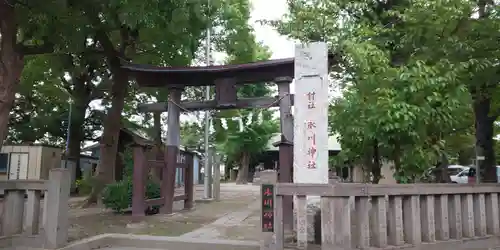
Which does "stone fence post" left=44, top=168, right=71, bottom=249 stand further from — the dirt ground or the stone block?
the stone block

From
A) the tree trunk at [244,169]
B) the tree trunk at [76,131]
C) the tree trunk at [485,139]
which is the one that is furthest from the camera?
the tree trunk at [244,169]

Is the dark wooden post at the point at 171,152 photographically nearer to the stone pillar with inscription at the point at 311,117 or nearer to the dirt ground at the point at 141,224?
the dirt ground at the point at 141,224

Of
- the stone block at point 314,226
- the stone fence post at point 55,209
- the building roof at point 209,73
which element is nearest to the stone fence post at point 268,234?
the stone block at point 314,226

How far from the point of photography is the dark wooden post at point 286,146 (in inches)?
319

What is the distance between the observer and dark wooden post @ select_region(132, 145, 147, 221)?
35.4 ft

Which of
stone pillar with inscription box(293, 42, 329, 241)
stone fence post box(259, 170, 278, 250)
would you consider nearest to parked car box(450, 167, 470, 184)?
stone pillar with inscription box(293, 42, 329, 241)

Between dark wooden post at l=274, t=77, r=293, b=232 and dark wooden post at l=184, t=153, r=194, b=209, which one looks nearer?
dark wooden post at l=274, t=77, r=293, b=232

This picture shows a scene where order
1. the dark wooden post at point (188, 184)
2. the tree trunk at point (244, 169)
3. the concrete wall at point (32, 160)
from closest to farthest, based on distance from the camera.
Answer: the dark wooden post at point (188, 184)
the concrete wall at point (32, 160)
the tree trunk at point (244, 169)

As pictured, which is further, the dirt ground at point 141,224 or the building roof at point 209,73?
the building roof at point 209,73

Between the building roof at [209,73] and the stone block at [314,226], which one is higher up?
the building roof at [209,73]

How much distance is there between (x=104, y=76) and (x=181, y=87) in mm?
10579

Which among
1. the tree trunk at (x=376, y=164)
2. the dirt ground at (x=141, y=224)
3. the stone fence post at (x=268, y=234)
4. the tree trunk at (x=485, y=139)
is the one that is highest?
the tree trunk at (x=485, y=139)

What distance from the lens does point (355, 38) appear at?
7.78 meters

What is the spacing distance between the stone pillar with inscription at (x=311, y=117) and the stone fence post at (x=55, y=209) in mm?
3937
